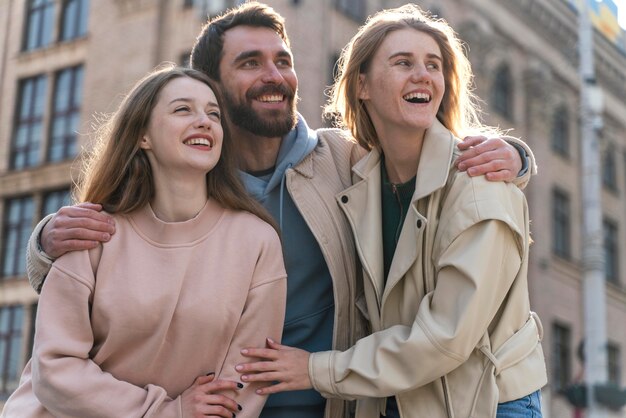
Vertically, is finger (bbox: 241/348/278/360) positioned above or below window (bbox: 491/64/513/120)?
below

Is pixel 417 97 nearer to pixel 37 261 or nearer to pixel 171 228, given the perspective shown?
pixel 171 228

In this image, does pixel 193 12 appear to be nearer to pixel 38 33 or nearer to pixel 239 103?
pixel 38 33

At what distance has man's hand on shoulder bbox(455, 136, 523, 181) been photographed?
406 centimetres

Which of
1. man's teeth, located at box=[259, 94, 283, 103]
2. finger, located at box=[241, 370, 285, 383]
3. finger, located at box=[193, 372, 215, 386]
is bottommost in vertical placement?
finger, located at box=[193, 372, 215, 386]

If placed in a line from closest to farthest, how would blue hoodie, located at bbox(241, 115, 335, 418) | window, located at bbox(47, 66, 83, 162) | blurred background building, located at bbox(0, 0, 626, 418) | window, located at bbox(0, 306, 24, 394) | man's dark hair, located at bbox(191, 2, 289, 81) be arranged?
blue hoodie, located at bbox(241, 115, 335, 418) < man's dark hair, located at bbox(191, 2, 289, 81) < blurred background building, located at bbox(0, 0, 626, 418) < window, located at bbox(0, 306, 24, 394) < window, located at bbox(47, 66, 83, 162)

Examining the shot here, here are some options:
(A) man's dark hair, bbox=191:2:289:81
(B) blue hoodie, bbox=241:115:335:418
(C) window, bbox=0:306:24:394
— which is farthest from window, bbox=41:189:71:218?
(B) blue hoodie, bbox=241:115:335:418

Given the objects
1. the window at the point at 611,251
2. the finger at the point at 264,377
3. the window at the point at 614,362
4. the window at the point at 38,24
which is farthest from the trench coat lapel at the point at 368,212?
the window at the point at 611,251

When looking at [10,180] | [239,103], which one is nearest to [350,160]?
[239,103]

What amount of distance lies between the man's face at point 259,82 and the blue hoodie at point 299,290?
0.32m

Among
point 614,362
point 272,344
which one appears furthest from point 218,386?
point 614,362

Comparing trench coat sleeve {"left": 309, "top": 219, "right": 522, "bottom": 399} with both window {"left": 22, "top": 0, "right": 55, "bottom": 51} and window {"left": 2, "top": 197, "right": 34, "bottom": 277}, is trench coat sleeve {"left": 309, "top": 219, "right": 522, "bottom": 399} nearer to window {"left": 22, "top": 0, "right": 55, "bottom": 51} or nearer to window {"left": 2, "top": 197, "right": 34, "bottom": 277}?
window {"left": 2, "top": 197, "right": 34, "bottom": 277}

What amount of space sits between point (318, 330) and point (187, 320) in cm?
88

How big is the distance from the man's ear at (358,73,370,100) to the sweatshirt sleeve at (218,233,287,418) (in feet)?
3.10

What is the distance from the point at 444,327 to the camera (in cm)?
384
